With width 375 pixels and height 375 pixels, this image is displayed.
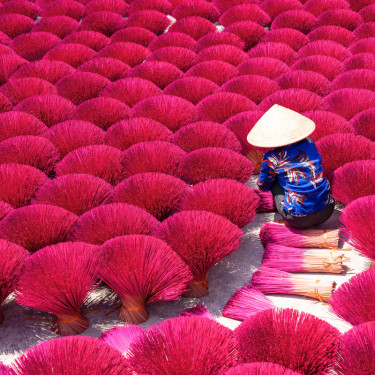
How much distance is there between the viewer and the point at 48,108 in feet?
7.08

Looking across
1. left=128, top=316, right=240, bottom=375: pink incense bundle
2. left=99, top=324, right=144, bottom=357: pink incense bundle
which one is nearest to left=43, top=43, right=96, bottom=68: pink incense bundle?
left=99, top=324, right=144, bottom=357: pink incense bundle

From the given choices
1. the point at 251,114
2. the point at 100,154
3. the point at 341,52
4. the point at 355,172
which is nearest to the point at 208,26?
the point at 341,52

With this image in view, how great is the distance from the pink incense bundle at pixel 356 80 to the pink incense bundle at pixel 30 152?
115cm

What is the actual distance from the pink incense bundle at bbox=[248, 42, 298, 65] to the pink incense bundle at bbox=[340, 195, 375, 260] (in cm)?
113

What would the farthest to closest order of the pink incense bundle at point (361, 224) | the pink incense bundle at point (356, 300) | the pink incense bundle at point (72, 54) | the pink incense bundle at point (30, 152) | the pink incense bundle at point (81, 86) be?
the pink incense bundle at point (72, 54), the pink incense bundle at point (81, 86), the pink incense bundle at point (30, 152), the pink incense bundle at point (361, 224), the pink incense bundle at point (356, 300)

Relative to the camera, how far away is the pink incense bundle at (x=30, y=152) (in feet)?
6.16

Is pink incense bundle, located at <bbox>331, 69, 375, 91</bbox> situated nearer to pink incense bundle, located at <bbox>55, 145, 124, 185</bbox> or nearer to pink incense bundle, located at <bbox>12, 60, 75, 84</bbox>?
pink incense bundle, located at <bbox>55, 145, 124, 185</bbox>

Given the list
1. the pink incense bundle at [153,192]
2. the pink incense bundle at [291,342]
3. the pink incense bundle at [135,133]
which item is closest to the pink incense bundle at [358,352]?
the pink incense bundle at [291,342]

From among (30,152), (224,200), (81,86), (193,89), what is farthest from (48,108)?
(224,200)

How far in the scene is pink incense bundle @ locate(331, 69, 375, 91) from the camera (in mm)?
2182

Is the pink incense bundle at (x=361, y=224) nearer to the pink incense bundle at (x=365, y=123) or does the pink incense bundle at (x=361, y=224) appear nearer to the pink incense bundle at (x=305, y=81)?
the pink incense bundle at (x=365, y=123)

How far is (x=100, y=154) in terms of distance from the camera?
1836 millimetres

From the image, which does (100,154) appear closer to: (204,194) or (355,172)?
(204,194)

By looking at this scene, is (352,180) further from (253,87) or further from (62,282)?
(62,282)
